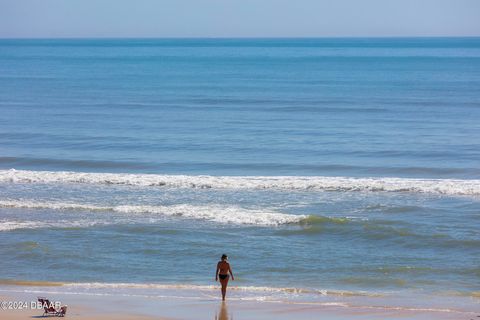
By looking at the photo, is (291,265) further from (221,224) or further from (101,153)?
(101,153)

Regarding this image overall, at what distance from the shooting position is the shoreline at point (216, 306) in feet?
49.3

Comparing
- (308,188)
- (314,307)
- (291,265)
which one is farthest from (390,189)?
(314,307)

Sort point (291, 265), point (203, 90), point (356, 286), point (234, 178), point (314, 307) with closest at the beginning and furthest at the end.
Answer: point (314, 307) → point (356, 286) → point (291, 265) → point (234, 178) → point (203, 90)

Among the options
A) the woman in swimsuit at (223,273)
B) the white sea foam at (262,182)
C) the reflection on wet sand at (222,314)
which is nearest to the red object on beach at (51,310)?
the reflection on wet sand at (222,314)

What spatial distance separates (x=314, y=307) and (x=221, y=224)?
26.2ft

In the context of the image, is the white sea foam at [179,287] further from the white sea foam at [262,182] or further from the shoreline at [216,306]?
the white sea foam at [262,182]

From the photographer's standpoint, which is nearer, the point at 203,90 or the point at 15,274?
the point at 15,274

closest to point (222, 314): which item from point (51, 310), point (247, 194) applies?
point (51, 310)

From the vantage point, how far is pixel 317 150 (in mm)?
35656

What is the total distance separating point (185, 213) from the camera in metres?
24.7

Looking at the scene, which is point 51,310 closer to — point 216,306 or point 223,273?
point 216,306

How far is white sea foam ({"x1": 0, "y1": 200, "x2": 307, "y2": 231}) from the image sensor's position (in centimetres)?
2341

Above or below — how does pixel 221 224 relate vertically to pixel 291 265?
above

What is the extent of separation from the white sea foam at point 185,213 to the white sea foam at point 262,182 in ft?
12.0
